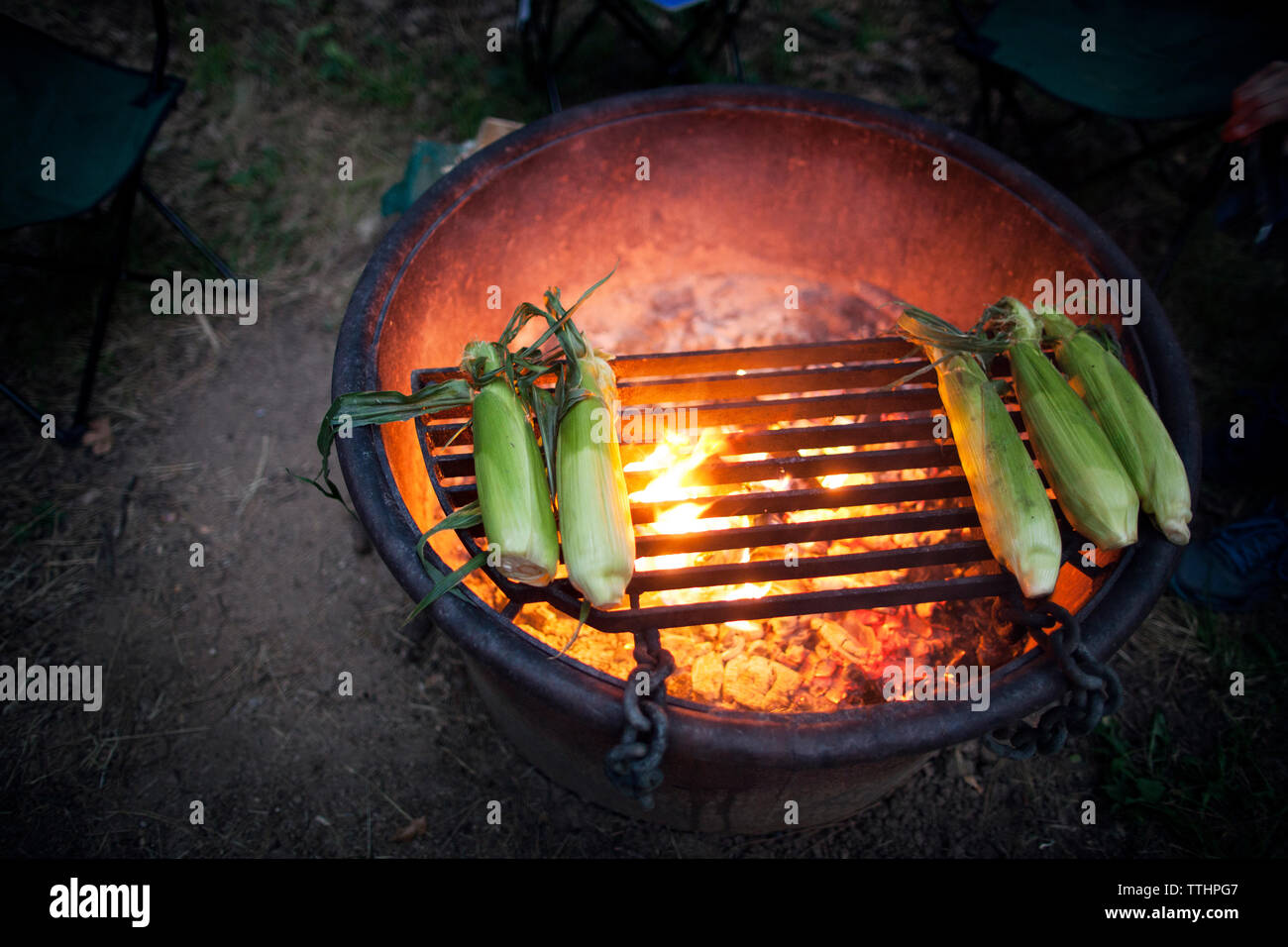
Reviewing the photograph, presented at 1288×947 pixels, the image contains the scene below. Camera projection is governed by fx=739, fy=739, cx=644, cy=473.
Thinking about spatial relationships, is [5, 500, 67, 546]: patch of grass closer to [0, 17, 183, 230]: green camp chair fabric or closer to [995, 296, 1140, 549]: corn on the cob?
[0, 17, 183, 230]: green camp chair fabric

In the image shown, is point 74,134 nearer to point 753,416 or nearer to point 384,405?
point 384,405

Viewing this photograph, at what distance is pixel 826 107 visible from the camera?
106 inches

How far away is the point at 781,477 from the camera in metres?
2.07

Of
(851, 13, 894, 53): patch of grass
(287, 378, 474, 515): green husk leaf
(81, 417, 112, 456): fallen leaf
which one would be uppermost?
(851, 13, 894, 53): patch of grass

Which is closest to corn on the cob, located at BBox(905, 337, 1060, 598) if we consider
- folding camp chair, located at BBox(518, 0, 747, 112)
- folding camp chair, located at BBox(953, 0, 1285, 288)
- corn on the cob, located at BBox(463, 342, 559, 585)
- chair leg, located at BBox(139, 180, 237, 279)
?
corn on the cob, located at BBox(463, 342, 559, 585)

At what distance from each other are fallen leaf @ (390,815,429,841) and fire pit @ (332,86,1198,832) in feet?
1.43

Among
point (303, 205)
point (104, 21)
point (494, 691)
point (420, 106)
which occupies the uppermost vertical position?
point (104, 21)

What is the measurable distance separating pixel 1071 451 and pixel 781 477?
742 mm

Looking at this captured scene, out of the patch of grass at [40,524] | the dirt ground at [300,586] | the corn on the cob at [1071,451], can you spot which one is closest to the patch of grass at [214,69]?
the dirt ground at [300,586]

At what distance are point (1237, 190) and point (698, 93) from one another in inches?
80.6

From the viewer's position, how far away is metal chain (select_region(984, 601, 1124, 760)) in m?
1.62

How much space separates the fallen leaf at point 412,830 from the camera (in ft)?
8.77
